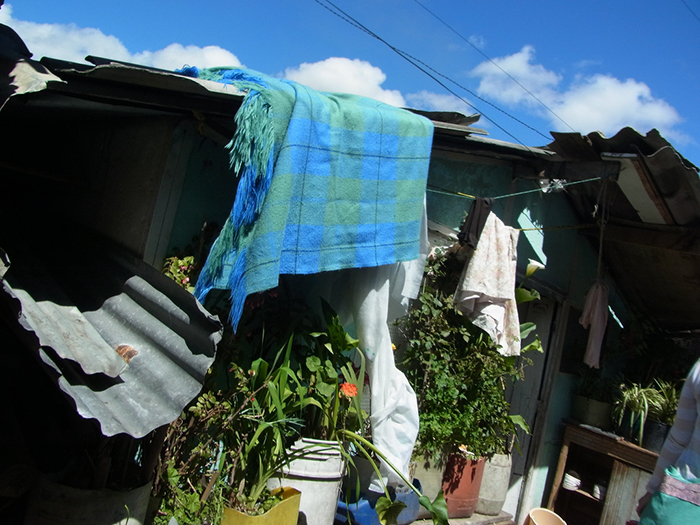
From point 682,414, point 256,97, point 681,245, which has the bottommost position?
point 682,414

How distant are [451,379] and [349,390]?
5.20 ft

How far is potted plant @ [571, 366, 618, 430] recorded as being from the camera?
614cm

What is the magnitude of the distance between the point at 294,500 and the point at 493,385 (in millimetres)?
2386

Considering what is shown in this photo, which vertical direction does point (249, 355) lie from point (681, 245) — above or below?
below

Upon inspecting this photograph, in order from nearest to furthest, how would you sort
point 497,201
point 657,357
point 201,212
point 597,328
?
point 201,212 < point 497,201 < point 597,328 < point 657,357

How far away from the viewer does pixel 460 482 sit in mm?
4805

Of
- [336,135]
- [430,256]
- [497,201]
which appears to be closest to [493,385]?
[430,256]

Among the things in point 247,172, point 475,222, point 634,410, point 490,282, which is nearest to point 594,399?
point 634,410

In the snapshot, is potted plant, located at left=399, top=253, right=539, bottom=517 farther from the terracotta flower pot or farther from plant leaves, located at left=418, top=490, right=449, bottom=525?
plant leaves, located at left=418, top=490, right=449, bottom=525

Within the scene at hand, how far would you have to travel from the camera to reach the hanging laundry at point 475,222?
4.41 m

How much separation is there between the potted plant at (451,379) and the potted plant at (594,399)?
1.86 metres

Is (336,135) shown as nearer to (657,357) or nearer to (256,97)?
(256,97)

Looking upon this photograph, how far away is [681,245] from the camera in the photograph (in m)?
5.42

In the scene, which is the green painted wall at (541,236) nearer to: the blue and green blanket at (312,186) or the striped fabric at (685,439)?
the blue and green blanket at (312,186)
